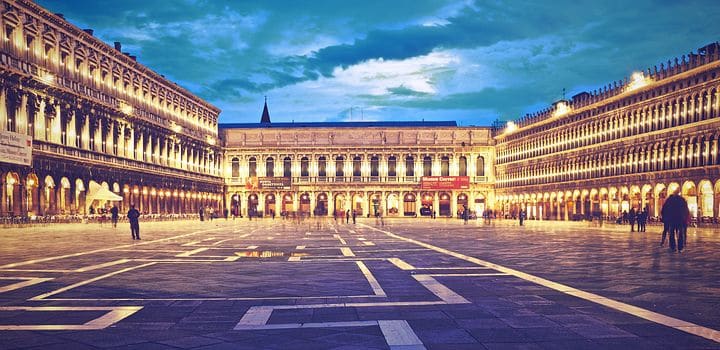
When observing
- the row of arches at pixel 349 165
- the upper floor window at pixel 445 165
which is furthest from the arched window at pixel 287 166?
the upper floor window at pixel 445 165

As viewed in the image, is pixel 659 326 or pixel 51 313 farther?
pixel 51 313

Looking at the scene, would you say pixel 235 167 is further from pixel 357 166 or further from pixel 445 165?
pixel 445 165

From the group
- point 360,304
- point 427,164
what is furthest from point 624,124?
point 360,304

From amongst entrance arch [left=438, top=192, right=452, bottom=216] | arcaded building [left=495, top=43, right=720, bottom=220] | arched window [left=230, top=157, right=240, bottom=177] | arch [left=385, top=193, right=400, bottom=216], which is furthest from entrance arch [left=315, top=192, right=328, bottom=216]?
arcaded building [left=495, top=43, right=720, bottom=220]

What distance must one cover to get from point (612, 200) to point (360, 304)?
50.5 meters

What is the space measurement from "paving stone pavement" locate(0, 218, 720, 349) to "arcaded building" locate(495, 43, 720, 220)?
32382mm

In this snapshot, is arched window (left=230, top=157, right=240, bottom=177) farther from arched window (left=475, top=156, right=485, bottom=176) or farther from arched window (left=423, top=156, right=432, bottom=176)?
arched window (left=475, top=156, right=485, bottom=176)

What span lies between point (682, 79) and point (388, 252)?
36.7 meters

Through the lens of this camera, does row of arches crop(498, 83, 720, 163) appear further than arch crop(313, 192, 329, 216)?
No

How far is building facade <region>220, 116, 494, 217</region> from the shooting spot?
83.4 metres

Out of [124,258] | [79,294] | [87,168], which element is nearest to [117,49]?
[87,168]

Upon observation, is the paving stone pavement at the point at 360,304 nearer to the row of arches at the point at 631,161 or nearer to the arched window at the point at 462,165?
the row of arches at the point at 631,161

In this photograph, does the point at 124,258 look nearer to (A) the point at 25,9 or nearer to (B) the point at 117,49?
(A) the point at 25,9

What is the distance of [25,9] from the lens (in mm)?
36344
